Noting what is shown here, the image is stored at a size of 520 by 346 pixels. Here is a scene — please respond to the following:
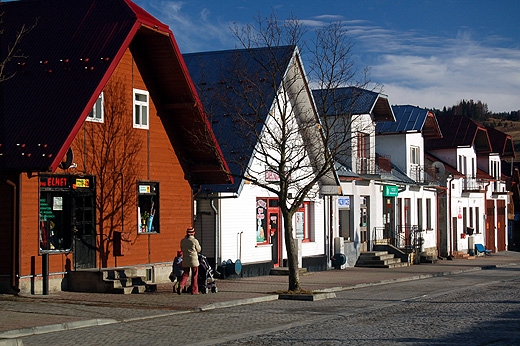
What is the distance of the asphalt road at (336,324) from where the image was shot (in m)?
13.4

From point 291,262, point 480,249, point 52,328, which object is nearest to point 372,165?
point 291,262

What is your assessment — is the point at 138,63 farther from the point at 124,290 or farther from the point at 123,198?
the point at 124,290

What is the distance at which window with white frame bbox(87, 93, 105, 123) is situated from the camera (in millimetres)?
22234

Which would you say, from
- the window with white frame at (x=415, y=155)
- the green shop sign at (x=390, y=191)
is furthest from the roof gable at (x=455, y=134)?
A: the green shop sign at (x=390, y=191)

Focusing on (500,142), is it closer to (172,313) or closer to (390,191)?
(390,191)

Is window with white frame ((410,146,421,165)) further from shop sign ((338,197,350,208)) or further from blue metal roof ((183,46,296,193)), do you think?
blue metal roof ((183,46,296,193))

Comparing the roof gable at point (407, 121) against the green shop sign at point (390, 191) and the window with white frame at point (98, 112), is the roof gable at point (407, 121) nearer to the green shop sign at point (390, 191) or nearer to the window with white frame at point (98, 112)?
the green shop sign at point (390, 191)

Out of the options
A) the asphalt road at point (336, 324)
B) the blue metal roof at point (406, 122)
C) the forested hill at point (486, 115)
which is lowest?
the asphalt road at point (336, 324)

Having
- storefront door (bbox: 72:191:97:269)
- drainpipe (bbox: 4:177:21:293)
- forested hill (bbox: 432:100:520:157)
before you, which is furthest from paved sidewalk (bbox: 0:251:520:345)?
forested hill (bbox: 432:100:520:157)

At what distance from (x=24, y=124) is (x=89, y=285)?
4.40m

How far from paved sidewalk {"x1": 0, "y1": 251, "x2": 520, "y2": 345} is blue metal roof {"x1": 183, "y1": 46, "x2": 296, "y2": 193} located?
427 cm

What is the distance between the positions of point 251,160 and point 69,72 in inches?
334

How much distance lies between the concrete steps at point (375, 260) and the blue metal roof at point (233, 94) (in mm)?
10945

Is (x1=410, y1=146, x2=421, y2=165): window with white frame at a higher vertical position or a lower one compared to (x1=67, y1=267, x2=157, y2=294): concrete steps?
higher
